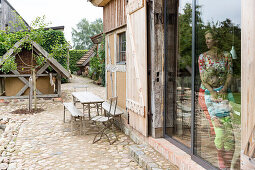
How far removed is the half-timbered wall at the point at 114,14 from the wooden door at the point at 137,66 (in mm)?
851

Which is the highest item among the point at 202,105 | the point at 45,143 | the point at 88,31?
the point at 88,31

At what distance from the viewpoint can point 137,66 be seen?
5.41 m

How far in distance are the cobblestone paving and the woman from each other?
1682mm

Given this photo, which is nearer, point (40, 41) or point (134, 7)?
point (134, 7)

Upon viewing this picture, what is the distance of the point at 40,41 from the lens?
33.0 feet

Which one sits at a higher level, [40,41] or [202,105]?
[40,41]

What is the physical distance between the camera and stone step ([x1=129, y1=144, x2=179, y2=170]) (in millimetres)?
4168

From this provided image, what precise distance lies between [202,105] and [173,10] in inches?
74.4

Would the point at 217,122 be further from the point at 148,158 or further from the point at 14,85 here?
the point at 14,85

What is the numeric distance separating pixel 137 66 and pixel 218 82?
2.18 m

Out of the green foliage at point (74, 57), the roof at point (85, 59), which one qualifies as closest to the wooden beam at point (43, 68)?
the roof at point (85, 59)

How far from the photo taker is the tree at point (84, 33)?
50812mm

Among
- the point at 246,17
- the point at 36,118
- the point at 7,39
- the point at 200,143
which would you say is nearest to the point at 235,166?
the point at 200,143

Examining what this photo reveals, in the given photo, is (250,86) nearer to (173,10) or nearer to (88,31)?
(173,10)
